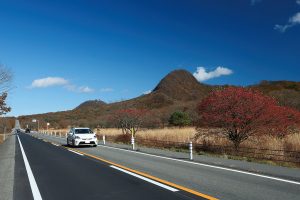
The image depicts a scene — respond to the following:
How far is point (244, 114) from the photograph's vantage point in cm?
2300

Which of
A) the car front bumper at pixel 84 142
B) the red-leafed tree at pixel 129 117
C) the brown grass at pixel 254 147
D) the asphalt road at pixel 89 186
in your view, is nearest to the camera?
the asphalt road at pixel 89 186

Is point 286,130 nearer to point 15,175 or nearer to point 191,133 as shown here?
point 191,133

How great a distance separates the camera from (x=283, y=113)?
23.8 metres

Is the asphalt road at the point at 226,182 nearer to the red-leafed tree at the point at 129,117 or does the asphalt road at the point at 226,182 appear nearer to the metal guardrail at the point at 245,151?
the metal guardrail at the point at 245,151

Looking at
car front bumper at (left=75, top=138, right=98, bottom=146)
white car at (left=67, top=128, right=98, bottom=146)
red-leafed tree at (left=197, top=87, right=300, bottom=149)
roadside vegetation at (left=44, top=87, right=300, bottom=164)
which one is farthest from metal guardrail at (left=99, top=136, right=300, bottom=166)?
car front bumper at (left=75, top=138, right=98, bottom=146)

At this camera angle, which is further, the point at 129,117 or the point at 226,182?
the point at 129,117

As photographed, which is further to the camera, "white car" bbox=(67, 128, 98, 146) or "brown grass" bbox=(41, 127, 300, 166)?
"white car" bbox=(67, 128, 98, 146)

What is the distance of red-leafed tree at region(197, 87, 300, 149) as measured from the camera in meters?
23.0

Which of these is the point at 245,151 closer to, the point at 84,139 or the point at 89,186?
the point at 89,186

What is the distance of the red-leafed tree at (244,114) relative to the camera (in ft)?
75.4

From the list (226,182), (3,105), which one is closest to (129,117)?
(3,105)

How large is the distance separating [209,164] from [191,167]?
4.47ft

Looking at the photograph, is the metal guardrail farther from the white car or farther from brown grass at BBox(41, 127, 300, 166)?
the white car

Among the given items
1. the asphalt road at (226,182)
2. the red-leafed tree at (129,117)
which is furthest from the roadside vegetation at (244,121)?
the red-leafed tree at (129,117)
